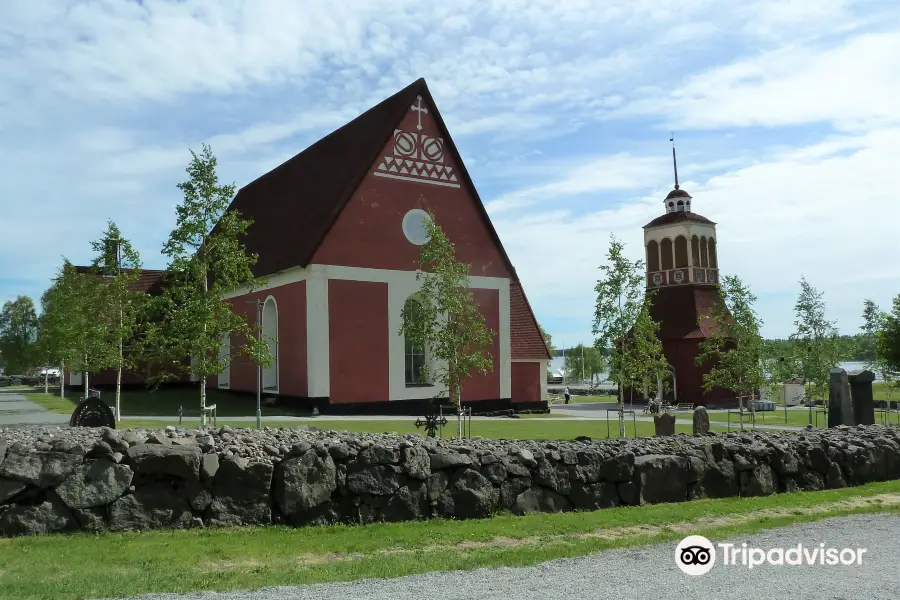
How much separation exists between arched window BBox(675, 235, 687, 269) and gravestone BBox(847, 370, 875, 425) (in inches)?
1256

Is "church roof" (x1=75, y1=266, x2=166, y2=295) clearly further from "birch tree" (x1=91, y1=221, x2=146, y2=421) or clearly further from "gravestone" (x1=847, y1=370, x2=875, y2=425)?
"gravestone" (x1=847, y1=370, x2=875, y2=425)

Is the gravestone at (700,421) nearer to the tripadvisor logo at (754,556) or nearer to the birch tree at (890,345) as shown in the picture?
the tripadvisor logo at (754,556)

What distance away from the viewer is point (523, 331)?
37.8m

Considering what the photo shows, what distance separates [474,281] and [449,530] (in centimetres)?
2365

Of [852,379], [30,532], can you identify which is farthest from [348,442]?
[852,379]

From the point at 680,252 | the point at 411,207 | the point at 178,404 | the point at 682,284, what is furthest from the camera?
the point at 680,252

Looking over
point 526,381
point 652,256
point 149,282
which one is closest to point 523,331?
point 526,381

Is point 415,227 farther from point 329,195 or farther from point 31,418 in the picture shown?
point 31,418

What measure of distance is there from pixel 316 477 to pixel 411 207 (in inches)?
888

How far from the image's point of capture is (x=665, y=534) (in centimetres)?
933

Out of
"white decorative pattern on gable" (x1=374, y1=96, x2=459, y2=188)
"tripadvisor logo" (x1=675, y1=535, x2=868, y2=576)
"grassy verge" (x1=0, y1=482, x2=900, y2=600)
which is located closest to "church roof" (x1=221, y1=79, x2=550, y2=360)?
"white decorative pattern on gable" (x1=374, y1=96, x2=459, y2=188)

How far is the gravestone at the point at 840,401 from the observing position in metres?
20.1

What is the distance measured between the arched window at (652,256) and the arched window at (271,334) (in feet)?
102

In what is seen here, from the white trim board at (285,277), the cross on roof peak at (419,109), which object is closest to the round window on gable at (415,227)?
the cross on roof peak at (419,109)
